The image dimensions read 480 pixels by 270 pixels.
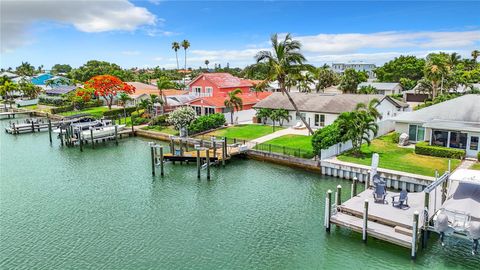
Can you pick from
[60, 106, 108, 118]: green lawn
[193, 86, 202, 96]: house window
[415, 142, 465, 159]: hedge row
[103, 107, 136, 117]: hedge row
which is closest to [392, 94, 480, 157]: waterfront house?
[415, 142, 465, 159]: hedge row

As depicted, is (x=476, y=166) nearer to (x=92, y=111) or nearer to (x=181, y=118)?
(x=181, y=118)

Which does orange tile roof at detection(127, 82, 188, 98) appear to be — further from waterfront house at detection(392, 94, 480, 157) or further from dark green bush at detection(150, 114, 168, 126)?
waterfront house at detection(392, 94, 480, 157)

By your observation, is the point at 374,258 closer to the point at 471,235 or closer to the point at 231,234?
the point at 471,235

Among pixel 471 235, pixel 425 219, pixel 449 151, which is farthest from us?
pixel 449 151

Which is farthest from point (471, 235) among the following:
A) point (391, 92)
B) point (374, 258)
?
point (391, 92)

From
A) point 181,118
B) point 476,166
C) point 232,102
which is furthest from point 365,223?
point 232,102

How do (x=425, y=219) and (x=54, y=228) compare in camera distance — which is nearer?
(x=425, y=219)
